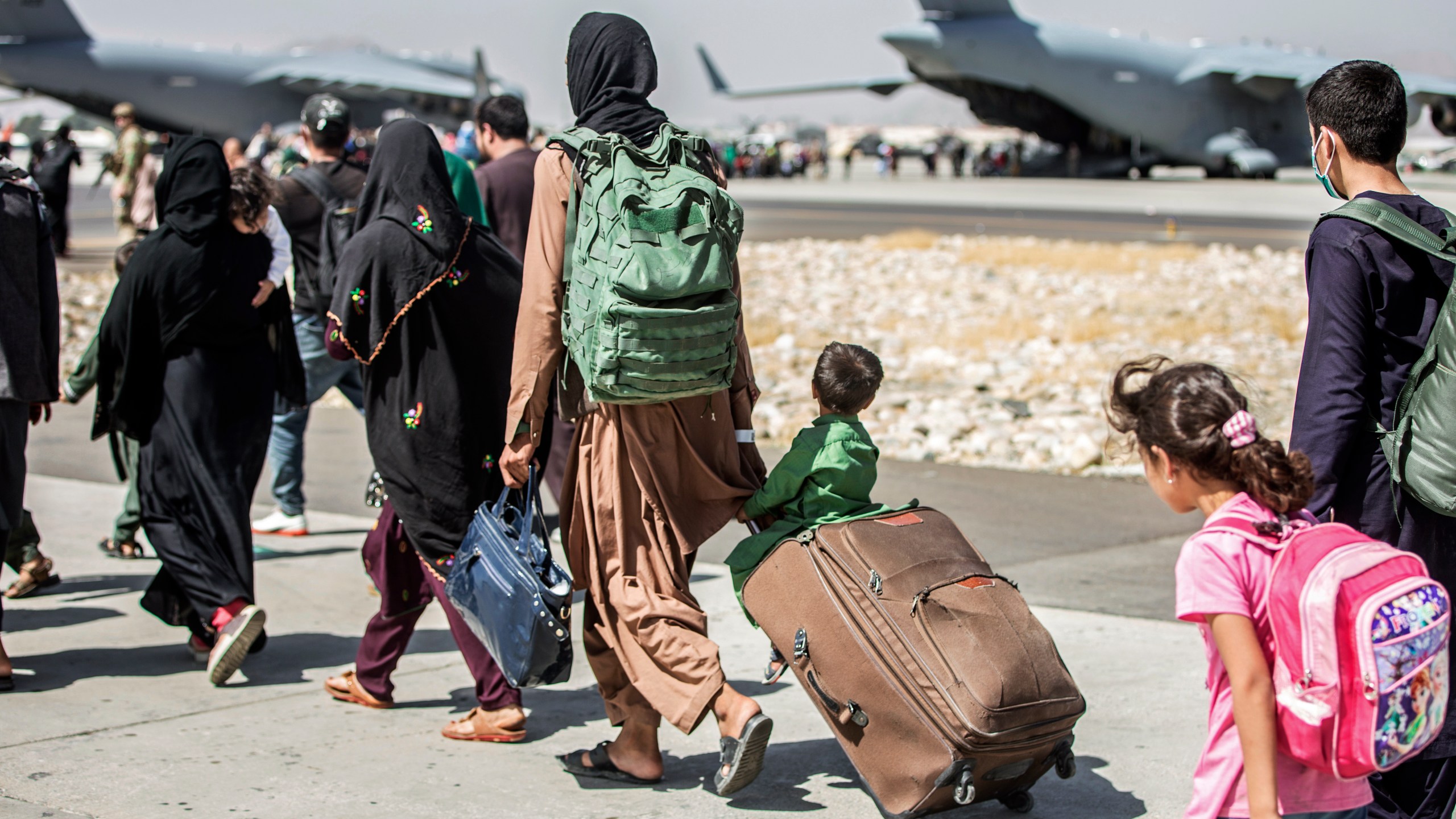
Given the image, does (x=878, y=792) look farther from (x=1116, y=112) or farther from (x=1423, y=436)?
(x=1116, y=112)

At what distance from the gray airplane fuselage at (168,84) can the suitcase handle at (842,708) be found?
170ft

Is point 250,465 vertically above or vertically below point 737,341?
below

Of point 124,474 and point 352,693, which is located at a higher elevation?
point 124,474

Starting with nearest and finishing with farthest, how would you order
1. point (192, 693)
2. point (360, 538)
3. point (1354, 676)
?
point (1354, 676), point (192, 693), point (360, 538)

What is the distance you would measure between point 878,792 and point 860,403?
102cm

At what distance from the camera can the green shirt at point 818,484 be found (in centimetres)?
360

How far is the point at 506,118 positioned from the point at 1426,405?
4.44 m

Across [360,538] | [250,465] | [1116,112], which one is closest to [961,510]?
[360,538]

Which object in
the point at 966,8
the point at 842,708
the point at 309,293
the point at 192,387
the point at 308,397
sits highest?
the point at 966,8

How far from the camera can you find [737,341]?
12.3ft

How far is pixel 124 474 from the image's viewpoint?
5.78m

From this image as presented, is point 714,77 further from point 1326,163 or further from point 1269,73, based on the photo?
point 1326,163

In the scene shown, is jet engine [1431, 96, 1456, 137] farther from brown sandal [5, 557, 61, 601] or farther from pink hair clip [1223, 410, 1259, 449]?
pink hair clip [1223, 410, 1259, 449]

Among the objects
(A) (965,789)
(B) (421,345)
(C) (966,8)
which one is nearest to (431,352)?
(B) (421,345)
